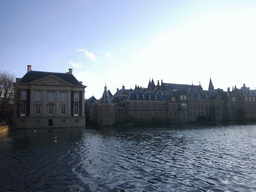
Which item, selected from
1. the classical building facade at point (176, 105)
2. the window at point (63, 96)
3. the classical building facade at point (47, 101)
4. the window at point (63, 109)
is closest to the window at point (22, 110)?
the classical building facade at point (47, 101)

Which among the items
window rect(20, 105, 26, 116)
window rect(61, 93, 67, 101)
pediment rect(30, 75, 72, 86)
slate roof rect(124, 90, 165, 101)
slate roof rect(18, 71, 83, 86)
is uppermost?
slate roof rect(18, 71, 83, 86)

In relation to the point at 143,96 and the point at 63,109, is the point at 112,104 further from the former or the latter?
the point at 63,109

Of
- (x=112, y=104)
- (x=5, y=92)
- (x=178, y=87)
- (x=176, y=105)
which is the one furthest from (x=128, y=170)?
(x=178, y=87)

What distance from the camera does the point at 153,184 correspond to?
45.8 ft

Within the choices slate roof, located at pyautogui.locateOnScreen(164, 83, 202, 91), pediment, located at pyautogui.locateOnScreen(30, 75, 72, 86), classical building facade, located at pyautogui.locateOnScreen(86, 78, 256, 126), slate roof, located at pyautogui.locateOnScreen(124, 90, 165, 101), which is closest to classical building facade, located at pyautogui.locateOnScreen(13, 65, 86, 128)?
pediment, located at pyautogui.locateOnScreen(30, 75, 72, 86)

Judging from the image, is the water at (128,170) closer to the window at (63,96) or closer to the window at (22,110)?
the window at (22,110)

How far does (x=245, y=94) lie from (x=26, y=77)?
101030mm

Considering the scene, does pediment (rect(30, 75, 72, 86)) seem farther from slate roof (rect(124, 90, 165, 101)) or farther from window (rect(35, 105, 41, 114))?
slate roof (rect(124, 90, 165, 101))

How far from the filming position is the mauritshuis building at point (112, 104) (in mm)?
61562

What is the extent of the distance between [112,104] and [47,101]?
24221 millimetres

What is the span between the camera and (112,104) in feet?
259

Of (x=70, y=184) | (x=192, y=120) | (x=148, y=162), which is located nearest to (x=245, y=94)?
(x=192, y=120)

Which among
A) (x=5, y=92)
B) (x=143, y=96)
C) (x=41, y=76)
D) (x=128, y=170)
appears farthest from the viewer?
(x=143, y=96)

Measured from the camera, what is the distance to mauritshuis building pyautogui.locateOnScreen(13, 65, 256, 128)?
61562 millimetres
